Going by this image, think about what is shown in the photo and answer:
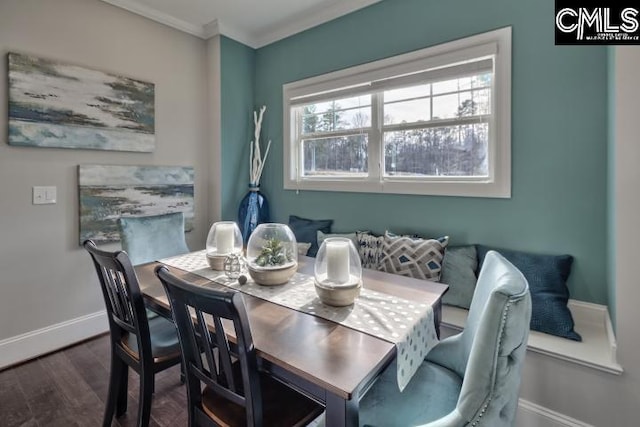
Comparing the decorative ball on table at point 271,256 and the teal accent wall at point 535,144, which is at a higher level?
the teal accent wall at point 535,144

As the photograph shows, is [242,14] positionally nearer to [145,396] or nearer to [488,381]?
[145,396]

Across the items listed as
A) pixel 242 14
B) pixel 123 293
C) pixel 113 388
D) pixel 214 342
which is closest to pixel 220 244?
pixel 123 293

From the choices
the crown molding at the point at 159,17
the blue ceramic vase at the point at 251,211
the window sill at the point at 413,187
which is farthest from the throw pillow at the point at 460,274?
the crown molding at the point at 159,17

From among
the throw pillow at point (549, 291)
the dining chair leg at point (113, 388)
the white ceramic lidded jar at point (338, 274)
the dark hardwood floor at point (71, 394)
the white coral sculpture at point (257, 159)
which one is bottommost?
the dark hardwood floor at point (71, 394)

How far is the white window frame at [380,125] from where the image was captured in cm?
210

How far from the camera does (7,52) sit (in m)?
2.17

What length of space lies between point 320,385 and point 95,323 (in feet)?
8.56

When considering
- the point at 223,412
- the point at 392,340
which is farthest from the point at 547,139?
the point at 223,412

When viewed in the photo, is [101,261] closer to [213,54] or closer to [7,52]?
[7,52]

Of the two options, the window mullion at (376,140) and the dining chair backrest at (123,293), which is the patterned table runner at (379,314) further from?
the window mullion at (376,140)

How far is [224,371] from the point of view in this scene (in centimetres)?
107

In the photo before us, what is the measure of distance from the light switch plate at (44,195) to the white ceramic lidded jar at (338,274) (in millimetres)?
2237

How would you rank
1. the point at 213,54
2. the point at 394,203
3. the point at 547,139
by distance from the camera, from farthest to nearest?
the point at 213,54, the point at 394,203, the point at 547,139

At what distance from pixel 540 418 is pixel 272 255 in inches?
60.9
